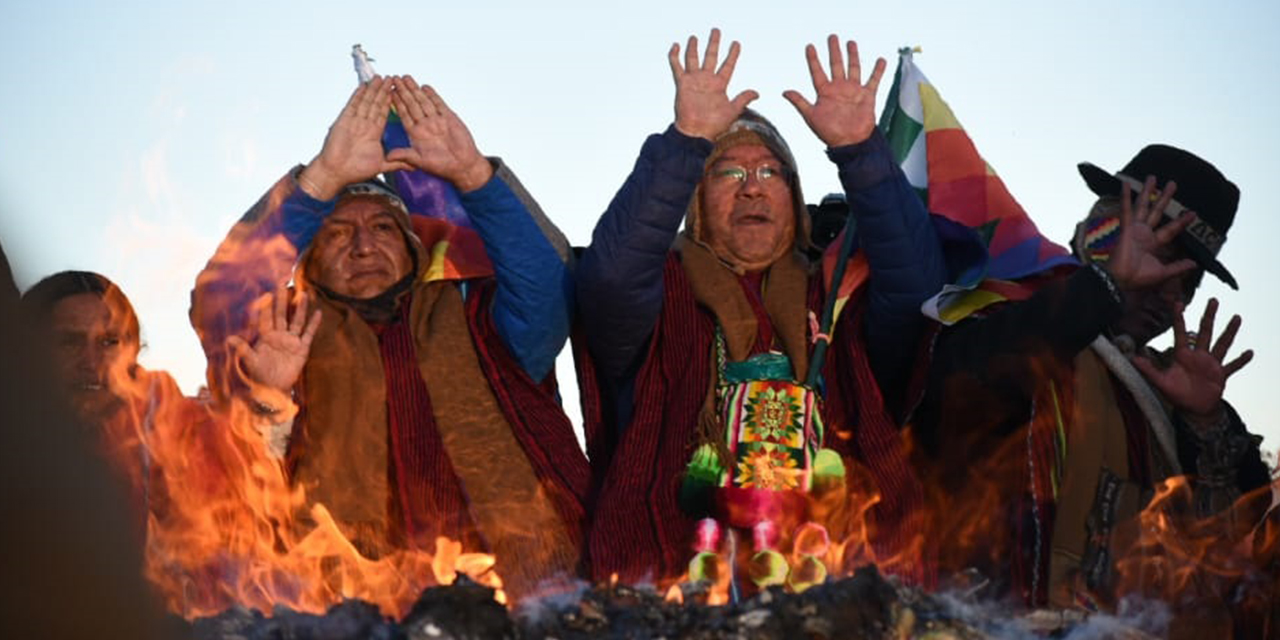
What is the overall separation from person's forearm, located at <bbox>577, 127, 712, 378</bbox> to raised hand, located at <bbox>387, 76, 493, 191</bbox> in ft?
1.57

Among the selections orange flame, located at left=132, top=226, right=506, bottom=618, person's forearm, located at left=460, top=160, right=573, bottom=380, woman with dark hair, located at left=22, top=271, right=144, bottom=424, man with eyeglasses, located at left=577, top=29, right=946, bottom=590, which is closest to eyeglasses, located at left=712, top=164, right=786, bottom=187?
man with eyeglasses, located at left=577, top=29, right=946, bottom=590

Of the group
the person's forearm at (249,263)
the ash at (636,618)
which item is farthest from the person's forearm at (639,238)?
the ash at (636,618)

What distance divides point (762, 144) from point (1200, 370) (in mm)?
1659

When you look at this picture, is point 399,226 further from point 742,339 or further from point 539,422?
point 742,339

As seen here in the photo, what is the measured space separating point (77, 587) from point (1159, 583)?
4.55m

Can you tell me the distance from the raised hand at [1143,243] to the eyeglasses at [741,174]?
3.82 ft

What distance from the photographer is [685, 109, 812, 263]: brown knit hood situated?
6.07 meters

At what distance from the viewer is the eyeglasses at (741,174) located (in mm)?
6051

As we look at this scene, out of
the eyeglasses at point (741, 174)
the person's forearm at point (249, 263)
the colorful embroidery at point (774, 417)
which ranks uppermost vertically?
the eyeglasses at point (741, 174)

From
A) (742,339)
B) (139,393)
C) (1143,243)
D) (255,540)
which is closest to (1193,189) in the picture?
(1143,243)

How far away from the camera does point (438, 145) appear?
581 cm

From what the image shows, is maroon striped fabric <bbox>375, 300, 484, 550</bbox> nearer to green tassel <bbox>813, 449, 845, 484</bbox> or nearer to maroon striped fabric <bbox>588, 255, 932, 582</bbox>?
maroon striped fabric <bbox>588, 255, 932, 582</bbox>

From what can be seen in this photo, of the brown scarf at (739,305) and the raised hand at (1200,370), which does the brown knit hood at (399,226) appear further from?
the raised hand at (1200,370)

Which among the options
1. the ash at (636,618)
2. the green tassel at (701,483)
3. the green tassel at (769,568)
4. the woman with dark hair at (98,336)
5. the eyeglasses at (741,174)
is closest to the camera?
the ash at (636,618)
